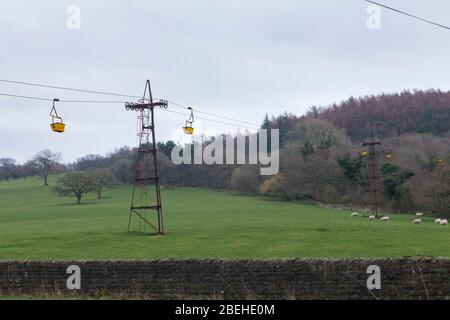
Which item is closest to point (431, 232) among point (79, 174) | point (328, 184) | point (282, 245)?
point (282, 245)

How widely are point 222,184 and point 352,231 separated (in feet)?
249

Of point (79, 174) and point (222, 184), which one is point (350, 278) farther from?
point (222, 184)

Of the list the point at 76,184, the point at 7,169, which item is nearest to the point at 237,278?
the point at 76,184

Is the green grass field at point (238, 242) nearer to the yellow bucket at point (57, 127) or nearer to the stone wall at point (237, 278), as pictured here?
the yellow bucket at point (57, 127)

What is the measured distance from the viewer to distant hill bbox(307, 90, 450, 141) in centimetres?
11588

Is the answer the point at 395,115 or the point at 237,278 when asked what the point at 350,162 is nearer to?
the point at 395,115

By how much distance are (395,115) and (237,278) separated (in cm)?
11826

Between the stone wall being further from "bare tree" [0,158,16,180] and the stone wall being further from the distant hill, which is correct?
"bare tree" [0,158,16,180]

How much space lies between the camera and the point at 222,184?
117m

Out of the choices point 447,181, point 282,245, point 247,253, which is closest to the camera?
point 247,253

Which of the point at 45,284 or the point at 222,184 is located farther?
the point at 222,184

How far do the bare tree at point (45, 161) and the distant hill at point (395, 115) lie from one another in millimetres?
72486

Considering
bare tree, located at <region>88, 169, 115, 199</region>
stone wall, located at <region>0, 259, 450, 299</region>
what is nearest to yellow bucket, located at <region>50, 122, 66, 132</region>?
stone wall, located at <region>0, 259, 450, 299</region>

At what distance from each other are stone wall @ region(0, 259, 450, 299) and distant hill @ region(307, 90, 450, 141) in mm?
101062
